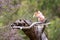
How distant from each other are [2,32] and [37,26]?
5.81ft

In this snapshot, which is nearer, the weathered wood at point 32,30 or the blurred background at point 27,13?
the weathered wood at point 32,30

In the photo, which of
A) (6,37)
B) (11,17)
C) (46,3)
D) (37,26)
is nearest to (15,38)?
(6,37)

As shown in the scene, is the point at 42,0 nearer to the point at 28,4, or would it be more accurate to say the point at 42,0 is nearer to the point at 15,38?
the point at 28,4

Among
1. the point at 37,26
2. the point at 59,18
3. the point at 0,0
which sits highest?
the point at 0,0

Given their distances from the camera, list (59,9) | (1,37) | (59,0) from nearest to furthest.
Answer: (1,37) → (59,0) → (59,9)

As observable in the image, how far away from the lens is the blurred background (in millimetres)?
6792

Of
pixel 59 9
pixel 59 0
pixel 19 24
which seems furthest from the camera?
pixel 59 9

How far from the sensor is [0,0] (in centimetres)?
675

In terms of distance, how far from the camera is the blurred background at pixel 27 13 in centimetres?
679

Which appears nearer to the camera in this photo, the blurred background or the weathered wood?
the weathered wood

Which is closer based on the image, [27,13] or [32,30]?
[32,30]

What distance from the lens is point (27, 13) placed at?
22.6ft

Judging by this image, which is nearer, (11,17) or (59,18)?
(11,17)

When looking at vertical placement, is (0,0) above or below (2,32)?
above
